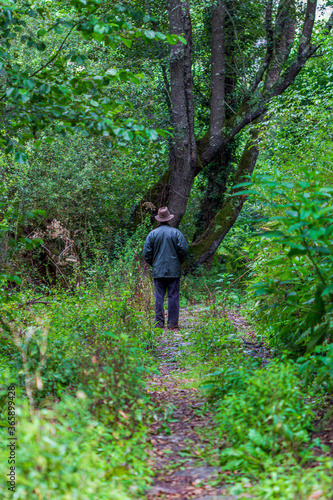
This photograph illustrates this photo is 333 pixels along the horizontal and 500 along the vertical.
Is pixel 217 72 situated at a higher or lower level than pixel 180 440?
higher

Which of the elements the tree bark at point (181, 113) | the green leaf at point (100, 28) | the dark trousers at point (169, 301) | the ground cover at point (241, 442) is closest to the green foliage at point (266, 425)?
the ground cover at point (241, 442)

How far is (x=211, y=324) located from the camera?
24.1 feet

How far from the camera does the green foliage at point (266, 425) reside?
321 centimetres

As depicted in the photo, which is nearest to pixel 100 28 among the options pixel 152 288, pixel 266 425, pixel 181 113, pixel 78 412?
pixel 78 412

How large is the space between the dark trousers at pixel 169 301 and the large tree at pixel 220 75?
4.48 meters

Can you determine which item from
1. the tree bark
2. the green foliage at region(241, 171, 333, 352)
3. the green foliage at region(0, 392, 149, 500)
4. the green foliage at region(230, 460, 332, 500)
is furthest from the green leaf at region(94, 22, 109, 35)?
the tree bark

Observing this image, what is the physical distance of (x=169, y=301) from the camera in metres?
8.91

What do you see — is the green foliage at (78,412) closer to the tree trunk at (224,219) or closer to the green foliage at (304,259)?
the green foliage at (304,259)

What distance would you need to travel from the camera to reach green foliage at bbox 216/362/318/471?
126 inches

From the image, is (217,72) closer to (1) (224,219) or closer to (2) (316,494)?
(1) (224,219)

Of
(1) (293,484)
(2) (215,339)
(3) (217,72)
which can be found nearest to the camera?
(1) (293,484)

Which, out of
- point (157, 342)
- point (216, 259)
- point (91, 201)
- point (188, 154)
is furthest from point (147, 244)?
point (216, 259)

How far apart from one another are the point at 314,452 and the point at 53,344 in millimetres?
2919

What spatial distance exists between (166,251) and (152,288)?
1754 millimetres
